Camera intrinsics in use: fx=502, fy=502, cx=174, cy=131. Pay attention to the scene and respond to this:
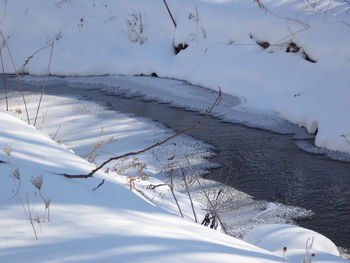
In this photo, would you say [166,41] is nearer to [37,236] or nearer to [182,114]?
[182,114]

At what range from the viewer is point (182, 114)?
6906 mm

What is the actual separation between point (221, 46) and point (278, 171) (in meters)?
3.91

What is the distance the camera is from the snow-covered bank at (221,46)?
659 centimetres

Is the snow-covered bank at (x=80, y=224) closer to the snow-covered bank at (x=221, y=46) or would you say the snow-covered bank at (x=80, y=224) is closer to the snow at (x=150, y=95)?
the snow at (x=150, y=95)

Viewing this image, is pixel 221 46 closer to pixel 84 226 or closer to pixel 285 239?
pixel 285 239

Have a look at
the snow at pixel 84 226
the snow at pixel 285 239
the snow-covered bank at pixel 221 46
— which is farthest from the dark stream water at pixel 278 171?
the snow at pixel 84 226

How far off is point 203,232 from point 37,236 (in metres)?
0.66

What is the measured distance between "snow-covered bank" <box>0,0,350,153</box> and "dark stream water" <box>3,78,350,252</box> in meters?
0.55

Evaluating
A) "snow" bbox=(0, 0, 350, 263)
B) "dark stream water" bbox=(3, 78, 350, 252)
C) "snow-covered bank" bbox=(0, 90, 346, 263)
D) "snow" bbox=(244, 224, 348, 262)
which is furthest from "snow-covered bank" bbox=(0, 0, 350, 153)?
"snow-covered bank" bbox=(0, 90, 346, 263)

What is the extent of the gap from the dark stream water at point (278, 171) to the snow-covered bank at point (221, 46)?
55 cm

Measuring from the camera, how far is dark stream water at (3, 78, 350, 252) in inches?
162

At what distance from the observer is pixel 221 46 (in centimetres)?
841

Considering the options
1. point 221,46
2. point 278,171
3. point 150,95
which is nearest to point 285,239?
point 278,171

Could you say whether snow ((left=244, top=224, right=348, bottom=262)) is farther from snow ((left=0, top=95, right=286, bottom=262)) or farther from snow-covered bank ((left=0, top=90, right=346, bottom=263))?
snow ((left=0, top=95, right=286, bottom=262))
